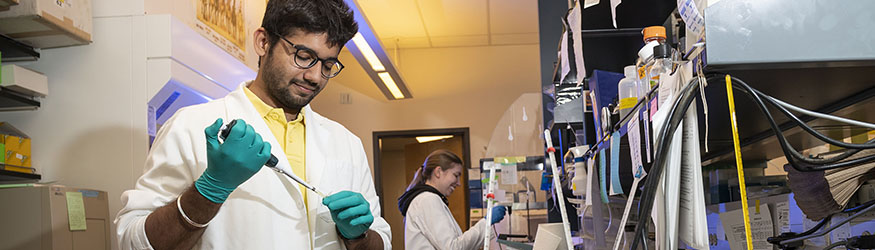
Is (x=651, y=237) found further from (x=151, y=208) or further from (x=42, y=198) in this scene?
(x=42, y=198)

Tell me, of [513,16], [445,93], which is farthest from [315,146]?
[445,93]

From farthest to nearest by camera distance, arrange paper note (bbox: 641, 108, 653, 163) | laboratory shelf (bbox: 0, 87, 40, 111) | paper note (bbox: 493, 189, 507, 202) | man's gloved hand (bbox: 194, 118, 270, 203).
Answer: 1. paper note (bbox: 493, 189, 507, 202)
2. laboratory shelf (bbox: 0, 87, 40, 111)
3. man's gloved hand (bbox: 194, 118, 270, 203)
4. paper note (bbox: 641, 108, 653, 163)

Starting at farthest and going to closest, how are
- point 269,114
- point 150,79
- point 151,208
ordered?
point 150,79 < point 269,114 < point 151,208

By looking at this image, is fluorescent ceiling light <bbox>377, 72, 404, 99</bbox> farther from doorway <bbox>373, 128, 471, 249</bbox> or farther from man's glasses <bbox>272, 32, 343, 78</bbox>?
man's glasses <bbox>272, 32, 343, 78</bbox>

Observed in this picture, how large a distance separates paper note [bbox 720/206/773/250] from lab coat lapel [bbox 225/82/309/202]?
1.12 m

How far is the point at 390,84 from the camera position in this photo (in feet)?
22.1

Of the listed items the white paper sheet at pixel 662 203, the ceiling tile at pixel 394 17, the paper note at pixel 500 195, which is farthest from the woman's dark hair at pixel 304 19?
the ceiling tile at pixel 394 17

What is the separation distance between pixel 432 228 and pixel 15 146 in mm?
2256

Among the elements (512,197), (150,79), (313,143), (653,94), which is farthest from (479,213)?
(653,94)

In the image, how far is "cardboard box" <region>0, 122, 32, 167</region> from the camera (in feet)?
7.82

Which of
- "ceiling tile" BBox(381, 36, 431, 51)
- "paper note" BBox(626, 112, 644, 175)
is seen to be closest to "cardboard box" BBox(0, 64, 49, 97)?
"paper note" BBox(626, 112, 644, 175)

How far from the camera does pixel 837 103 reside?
1.13 meters

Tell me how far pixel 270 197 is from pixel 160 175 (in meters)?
0.27

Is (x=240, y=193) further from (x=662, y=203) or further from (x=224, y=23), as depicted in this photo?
(x=224, y=23)
